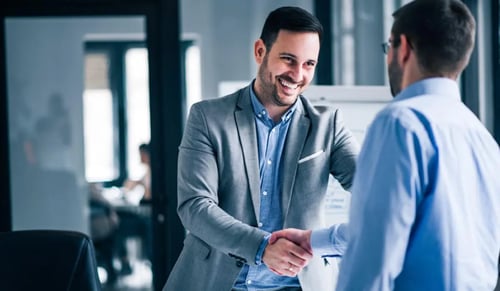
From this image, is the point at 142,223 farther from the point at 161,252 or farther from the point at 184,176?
the point at 184,176

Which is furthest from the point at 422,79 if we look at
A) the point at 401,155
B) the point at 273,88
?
the point at 273,88

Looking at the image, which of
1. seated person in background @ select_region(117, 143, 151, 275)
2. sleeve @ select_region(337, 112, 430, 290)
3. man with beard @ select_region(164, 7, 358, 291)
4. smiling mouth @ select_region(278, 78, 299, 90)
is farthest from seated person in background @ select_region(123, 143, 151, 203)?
sleeve @ select_region(337, 112, 430, 290)

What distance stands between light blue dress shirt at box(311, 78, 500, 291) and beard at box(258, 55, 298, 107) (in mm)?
607

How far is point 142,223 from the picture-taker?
4.26 metres

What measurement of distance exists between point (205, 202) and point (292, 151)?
25 centimetres

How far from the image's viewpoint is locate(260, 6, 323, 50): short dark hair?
6.34 ft

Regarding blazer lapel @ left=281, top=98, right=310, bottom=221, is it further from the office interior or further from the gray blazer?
the office interior

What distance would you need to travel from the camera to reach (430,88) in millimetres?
1338

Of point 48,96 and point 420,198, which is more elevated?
point 48,96

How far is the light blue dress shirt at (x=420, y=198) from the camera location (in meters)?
1.24

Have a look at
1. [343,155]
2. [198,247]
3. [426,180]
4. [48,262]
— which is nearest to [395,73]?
[426,180]

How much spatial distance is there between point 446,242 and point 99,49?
126 inches

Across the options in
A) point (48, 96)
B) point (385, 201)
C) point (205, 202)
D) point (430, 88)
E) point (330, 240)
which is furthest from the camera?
point (48, 96)

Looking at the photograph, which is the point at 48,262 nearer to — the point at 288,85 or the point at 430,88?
the point at 288,85
